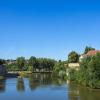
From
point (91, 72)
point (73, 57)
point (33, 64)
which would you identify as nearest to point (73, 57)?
point (73, 57)

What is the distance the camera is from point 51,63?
184 meters

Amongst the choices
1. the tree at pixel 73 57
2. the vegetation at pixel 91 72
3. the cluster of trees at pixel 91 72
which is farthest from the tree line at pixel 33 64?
the vegetation at pixel 91 72

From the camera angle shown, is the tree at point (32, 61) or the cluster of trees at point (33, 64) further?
the cluster of trees at point (33, 64)

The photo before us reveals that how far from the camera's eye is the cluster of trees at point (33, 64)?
7116 inches

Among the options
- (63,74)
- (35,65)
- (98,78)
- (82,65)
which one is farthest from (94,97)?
(35,65)

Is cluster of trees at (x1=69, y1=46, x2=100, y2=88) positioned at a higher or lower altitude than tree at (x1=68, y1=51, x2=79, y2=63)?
lower

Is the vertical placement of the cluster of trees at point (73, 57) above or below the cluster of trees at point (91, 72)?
above

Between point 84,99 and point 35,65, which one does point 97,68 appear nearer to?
point 84,99

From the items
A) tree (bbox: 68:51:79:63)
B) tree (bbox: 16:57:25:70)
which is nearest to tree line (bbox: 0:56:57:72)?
tree (bbox: 16:57:25:70)

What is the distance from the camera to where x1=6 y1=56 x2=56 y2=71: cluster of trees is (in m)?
181

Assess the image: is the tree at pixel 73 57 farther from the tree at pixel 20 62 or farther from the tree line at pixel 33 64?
the tree at pixel 20 62

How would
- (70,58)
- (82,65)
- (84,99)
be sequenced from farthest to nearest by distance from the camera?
(70,58), (82,65), (84,99)

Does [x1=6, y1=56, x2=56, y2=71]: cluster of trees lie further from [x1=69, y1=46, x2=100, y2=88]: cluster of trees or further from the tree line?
[x1=69, y1=46, x2=100, y2=88]: cluster of trees

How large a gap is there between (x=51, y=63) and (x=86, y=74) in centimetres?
11510
